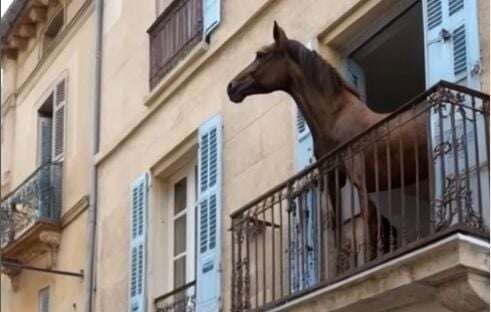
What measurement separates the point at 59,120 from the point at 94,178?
6.96 feet

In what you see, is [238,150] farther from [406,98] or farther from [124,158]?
[124,158]

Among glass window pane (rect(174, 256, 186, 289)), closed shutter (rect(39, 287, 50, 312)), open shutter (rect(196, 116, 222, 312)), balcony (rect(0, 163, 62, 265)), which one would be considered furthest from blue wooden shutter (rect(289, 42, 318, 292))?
closed shutter (rect(39, 287, 50, 312))

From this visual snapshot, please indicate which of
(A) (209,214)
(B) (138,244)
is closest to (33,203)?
(B) (138,244)

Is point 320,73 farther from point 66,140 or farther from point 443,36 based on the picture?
point 66,140

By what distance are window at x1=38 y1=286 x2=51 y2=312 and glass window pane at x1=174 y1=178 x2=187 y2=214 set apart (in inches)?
131

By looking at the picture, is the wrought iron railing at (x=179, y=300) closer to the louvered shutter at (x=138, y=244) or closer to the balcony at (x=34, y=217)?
the louvered shutter at (x=138, y=244)

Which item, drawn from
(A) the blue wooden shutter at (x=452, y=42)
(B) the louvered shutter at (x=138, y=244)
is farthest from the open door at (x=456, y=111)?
(B) the louvered shutter at (x=138, y=244)

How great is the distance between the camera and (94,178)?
14.5 metres

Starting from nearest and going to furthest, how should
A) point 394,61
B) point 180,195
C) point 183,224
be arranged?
point 394,61
point 183,224
point 180,195

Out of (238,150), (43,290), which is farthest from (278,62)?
(43,290)

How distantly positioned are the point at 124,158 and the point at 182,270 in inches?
72.1

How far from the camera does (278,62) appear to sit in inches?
365

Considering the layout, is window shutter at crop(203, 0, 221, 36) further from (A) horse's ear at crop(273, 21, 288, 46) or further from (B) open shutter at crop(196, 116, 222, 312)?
(A) horse's ear at crop(273, 21, 288, 46)

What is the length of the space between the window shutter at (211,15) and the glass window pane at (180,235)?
188 cm
